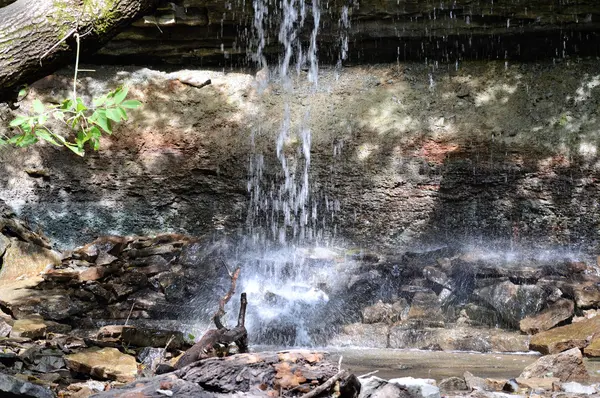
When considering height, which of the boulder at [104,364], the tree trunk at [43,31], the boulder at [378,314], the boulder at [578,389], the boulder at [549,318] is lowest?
the boulder at [378,314]

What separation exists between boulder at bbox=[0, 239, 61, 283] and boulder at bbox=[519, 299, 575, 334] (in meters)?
4.74

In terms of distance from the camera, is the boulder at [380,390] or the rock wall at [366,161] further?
the rock wall at [366,161]

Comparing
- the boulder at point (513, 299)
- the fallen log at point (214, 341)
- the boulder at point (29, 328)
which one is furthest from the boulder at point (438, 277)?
the boulder at point (29, 328)

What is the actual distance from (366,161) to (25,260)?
3.94 m

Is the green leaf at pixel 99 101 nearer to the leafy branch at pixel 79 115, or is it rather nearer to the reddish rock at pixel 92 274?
the leafy branch at pixel 79 115

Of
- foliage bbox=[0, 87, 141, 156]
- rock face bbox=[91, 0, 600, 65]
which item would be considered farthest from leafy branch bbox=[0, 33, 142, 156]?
rock face bbox=[91, 0, 600, 65]

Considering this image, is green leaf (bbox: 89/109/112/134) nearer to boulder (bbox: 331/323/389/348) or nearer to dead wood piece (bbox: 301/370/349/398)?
dead wood piece (bbox: 301/370/349/398)

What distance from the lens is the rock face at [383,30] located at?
8.41 meters

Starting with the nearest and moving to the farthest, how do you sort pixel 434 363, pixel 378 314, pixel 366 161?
pixel 434 363 → pixel 378 314 → pixel 366 161

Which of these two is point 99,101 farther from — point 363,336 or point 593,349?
point 593,349

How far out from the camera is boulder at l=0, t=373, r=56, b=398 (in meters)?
2.64

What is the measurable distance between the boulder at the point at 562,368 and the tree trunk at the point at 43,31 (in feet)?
9.49

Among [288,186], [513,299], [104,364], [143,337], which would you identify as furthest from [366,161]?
[104,364]

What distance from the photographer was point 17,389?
2662mm
